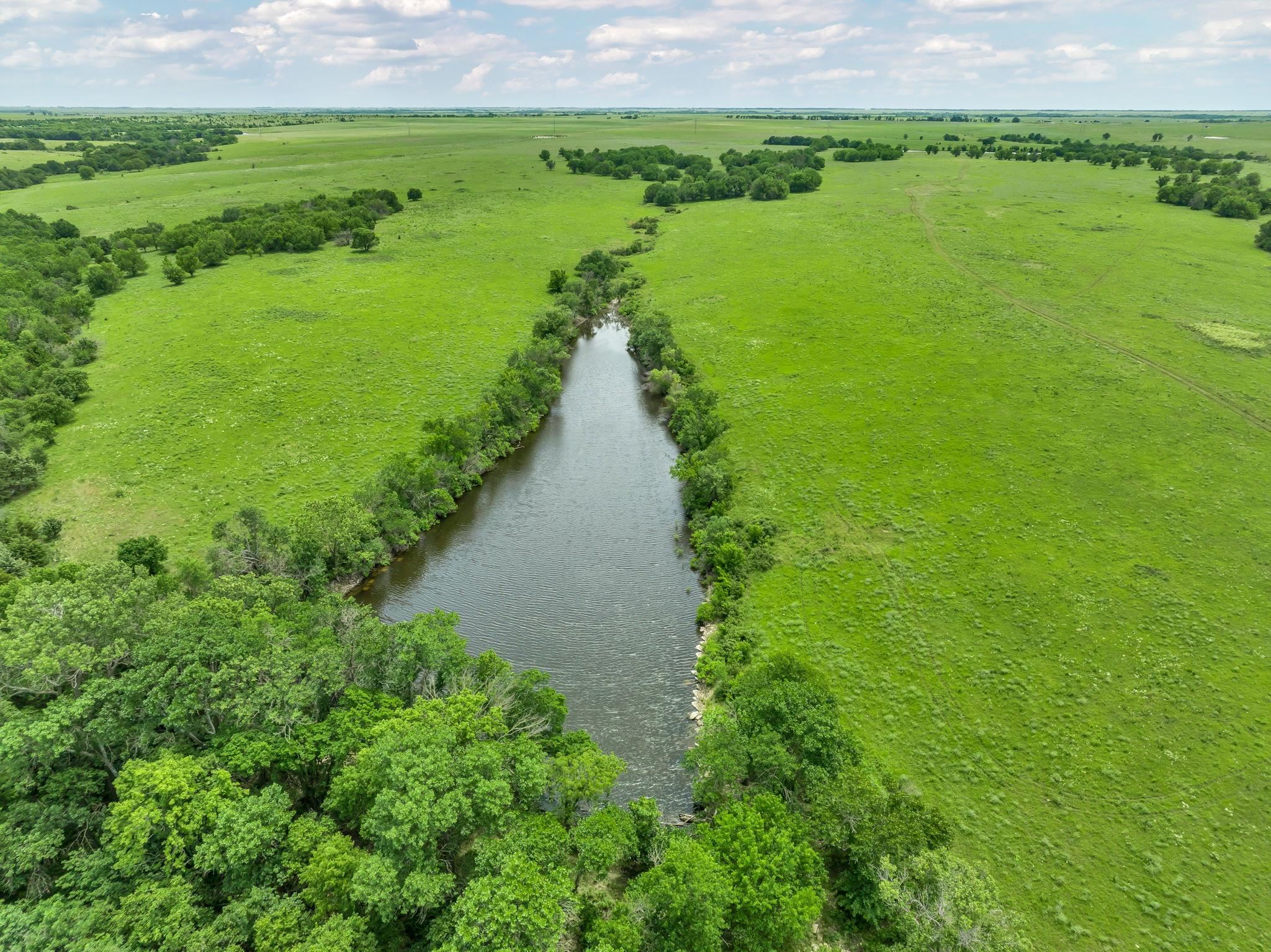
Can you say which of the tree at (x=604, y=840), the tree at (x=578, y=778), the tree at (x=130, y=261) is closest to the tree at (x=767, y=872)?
the tree at (x=604, y=840)

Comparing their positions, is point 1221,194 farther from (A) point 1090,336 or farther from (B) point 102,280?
(B) point 102,280

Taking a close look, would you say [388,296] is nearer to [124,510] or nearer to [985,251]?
[124,510]

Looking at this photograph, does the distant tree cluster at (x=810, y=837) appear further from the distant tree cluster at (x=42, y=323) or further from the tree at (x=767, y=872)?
the distant tree cluster at (x=42, y=323)

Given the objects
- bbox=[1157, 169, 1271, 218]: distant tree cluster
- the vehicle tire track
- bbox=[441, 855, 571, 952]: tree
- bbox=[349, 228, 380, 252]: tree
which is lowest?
bbox=[441, 855, 571, 952]: tree

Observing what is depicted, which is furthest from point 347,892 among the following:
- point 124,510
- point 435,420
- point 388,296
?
point 388,296

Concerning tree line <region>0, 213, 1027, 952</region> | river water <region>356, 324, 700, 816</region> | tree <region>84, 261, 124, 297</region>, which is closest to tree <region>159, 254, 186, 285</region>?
tree <region>84, 261, 124, 297</region>

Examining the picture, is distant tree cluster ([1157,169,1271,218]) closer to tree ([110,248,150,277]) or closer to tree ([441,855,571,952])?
tree ([441,855,571,952])

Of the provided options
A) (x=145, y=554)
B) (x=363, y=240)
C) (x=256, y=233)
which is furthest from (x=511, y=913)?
(x=256, y=233)
